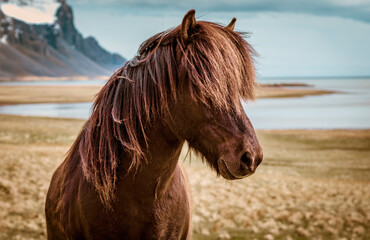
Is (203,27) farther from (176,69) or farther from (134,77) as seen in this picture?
(134,77)

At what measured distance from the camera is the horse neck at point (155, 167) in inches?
63.9

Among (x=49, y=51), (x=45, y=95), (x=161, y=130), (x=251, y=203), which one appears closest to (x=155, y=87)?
(x=161, y=130)

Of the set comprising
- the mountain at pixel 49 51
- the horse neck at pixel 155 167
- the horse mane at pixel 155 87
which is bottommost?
the mountain at pixel 49 51

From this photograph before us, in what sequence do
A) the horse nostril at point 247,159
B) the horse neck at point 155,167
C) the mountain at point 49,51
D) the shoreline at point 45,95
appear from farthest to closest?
the mountain at point 49,51 < the shoreline at point 45,95 < the horse neck at point 155,167 < the horse nostril at point 247,159

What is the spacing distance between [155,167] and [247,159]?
485mm

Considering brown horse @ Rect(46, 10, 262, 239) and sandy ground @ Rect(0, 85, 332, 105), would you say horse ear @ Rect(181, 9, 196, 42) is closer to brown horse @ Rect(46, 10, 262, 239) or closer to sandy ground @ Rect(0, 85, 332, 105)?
brown horse @ Rect(46, 10, 262, 239)

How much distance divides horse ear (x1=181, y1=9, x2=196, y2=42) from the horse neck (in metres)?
0.44

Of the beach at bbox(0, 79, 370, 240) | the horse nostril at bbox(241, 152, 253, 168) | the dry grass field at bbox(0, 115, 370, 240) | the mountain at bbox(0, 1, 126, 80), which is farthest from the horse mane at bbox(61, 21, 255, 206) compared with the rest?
the mountain at bbox(0, 1, 126, 80)

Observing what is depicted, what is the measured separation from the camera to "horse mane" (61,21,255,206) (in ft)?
4.90

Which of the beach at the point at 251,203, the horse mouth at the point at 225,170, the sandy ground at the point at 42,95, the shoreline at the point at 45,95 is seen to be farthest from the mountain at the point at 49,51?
the horse mouth at the point at 225,170

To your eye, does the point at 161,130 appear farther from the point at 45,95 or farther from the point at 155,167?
the point at 45,95

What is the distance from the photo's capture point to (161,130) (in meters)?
1.61

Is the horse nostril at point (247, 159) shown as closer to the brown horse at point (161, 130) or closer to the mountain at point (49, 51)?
the brown horse at point (161, 130)

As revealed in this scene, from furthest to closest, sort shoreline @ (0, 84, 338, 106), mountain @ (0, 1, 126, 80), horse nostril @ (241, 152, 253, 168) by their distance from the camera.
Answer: mountain @ (0, 1, 126, 80) → shoreline @ (0, 84, 338, 106) → horse nostril @ (241, 152, 253, 168)
